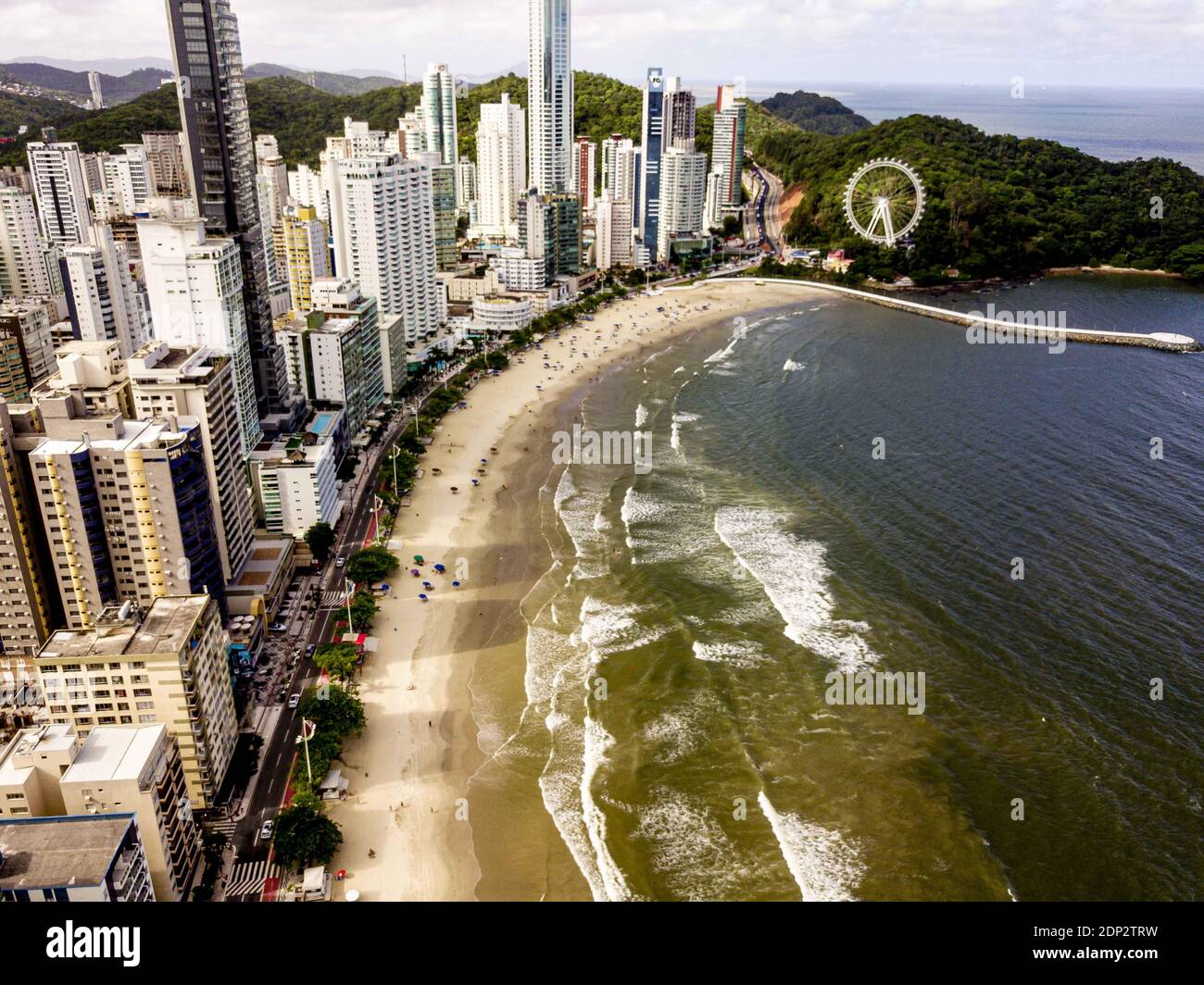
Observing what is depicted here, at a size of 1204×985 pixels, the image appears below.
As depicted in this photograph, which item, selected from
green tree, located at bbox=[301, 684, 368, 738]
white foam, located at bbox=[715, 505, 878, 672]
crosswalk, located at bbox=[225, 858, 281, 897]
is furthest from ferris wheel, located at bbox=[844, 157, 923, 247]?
crosswalk, located at bbox=[225, 858, 281, 897]

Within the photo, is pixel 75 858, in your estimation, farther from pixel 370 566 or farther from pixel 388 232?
pixel 388 232

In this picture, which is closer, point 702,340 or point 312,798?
point 312,798

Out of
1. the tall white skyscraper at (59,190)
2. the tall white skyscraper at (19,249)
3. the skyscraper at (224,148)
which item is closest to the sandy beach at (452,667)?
the skyscraper at (224,148)

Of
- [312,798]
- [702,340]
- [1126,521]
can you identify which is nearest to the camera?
[312,798]

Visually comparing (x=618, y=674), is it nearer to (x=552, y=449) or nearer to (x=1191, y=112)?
(x=552, y=449)

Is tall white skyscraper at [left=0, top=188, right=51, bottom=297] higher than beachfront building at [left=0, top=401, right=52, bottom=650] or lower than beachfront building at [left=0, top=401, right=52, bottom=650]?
higher

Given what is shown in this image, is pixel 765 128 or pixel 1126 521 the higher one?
pixel 765 128

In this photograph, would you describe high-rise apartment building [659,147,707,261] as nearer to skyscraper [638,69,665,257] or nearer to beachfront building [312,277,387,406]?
skyscraper [638,69,665,257]
